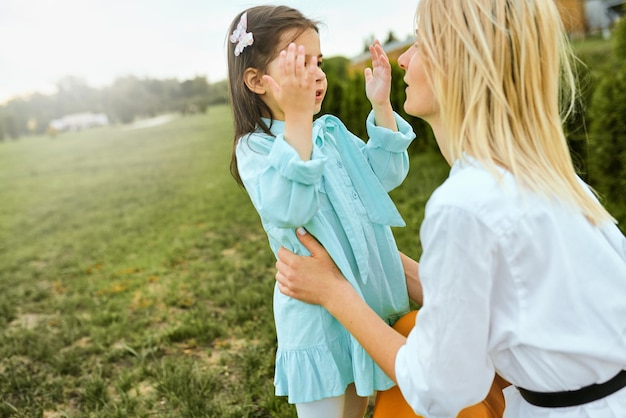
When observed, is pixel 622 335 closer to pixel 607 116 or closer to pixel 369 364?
pixel 369 364

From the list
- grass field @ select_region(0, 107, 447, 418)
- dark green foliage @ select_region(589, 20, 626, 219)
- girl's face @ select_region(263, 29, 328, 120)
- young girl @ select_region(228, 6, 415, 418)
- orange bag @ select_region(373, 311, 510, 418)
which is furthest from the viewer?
dark green foliage @ select_region(589, 20, 626, 219)

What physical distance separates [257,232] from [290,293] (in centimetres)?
486

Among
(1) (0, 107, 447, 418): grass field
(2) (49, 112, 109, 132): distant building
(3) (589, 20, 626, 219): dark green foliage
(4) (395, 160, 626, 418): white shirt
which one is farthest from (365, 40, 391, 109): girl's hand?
(2) (49, 112, 109, 132): distant building

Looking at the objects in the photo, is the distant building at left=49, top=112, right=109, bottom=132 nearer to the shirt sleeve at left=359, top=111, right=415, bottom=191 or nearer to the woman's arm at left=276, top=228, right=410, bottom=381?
the shirt sleeve at left=359, top=111, right=415, bottom=191

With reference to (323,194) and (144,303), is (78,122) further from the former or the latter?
(323,194)

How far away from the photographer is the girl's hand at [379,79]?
1.91 m

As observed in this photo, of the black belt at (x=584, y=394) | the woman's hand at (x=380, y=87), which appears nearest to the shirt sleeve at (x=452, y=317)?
the black belt at (x=584, y=394)

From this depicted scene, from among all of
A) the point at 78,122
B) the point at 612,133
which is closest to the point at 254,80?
the point at 612,133

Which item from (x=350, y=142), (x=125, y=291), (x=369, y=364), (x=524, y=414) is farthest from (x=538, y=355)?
(x=125, y=291)

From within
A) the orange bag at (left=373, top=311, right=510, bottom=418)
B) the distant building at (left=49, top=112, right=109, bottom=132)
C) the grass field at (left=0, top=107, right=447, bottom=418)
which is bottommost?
the grass field at (left=0, top=107, right=447, bottom=418)

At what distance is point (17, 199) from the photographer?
40.9 feet

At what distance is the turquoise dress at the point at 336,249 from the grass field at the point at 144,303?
0.97 m

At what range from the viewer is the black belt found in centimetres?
128

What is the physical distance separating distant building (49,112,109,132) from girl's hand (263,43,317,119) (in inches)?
1217
